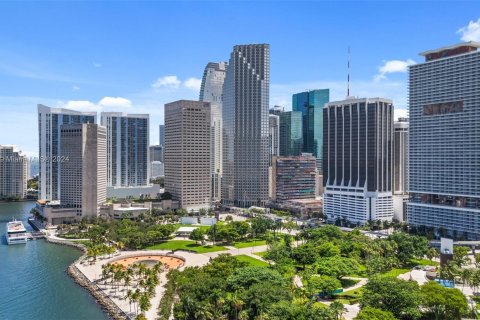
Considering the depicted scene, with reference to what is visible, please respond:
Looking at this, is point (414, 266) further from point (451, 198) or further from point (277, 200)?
point (277, 200)

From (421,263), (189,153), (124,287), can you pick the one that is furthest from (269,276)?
(189,153)

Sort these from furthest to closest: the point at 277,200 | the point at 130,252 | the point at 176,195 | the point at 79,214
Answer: the point at 277,200 → the point at 176,195 → the point at 79,214 → the point at 130,252

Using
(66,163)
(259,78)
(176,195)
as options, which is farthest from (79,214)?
(259,78)

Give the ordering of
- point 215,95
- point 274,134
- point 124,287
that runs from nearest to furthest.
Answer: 1. point 124,287
2. point 215,95
3. point 274,134

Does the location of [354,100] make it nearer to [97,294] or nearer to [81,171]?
[81,171]

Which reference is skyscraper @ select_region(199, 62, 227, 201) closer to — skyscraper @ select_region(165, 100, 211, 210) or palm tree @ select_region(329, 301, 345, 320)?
skyscraper @ select_region(165, 100, 211, 210)

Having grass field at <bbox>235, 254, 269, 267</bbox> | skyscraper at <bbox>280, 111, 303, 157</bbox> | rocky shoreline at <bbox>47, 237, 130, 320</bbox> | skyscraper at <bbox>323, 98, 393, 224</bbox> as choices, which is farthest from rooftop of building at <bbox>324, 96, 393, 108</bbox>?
skyscraper at <bbox>280, 111, 303, 157</bbox>
